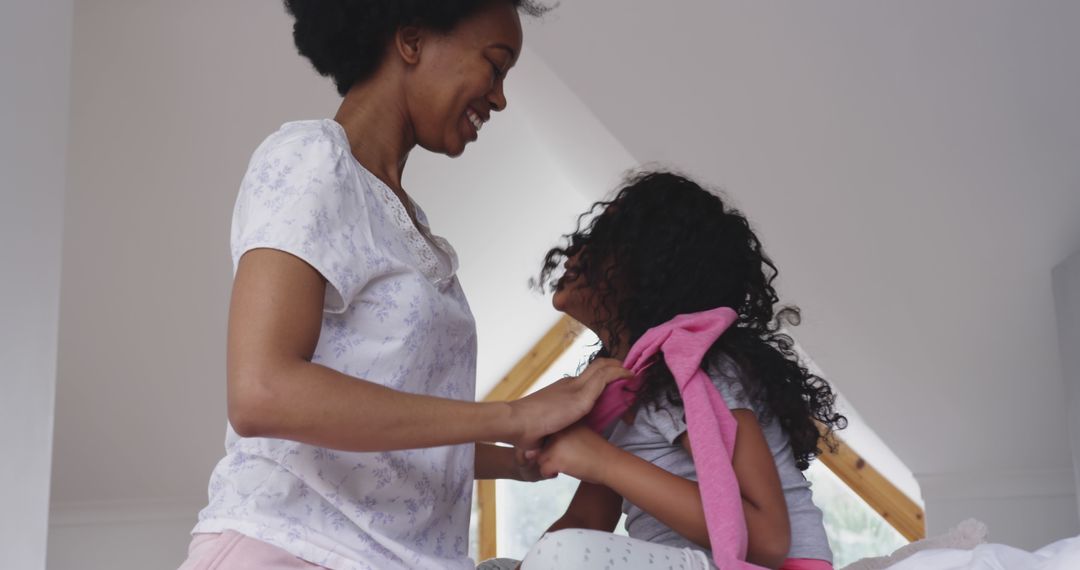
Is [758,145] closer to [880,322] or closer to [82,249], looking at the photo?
[880,322]

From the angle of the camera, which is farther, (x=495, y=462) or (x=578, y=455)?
(x=495, y=462)

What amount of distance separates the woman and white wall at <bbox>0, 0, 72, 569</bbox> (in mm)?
992

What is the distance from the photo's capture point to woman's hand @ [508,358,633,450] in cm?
108

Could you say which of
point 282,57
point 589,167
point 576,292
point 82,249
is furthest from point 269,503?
point 589,167

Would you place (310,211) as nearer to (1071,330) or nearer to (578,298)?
(578,298)

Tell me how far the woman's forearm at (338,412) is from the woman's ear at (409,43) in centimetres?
44

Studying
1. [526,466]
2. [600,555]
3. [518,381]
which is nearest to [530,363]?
[518,381]

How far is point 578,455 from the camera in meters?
1.19

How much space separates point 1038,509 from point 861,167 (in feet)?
4.34

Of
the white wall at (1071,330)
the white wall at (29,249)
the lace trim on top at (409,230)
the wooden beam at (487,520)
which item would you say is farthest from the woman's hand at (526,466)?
the wooden beam at (487,520)

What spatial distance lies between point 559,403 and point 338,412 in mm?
301

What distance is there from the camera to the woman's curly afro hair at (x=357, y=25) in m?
1.20

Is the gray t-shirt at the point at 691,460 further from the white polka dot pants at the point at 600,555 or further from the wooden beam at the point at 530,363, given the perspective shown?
the wooden beam at the point at 530,363

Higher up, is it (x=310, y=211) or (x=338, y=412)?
(x=310, y=211)
